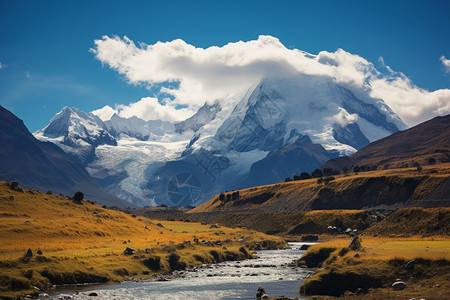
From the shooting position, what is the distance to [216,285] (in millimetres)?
61281

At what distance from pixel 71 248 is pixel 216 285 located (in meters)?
27.4

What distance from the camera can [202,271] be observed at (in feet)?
247

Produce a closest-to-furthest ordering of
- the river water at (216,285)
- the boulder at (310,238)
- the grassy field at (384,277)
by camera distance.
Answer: the grassy field at (384,277)
the river water at (216,285)
the boulder at (310,238)

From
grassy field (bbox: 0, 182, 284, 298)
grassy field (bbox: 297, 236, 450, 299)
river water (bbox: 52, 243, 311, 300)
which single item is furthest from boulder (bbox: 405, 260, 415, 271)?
grassy field (bbox: 0, 182, 284, 298)

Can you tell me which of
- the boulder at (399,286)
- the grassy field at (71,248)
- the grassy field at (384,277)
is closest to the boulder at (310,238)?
the grassy field at (71,248)

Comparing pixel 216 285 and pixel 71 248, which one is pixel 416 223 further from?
pixel 71 248

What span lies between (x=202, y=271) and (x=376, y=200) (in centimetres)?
12783

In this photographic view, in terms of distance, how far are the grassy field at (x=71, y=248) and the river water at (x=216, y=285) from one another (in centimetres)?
428

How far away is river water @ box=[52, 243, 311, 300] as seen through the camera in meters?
53.2

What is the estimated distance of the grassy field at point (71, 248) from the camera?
56.9 meters

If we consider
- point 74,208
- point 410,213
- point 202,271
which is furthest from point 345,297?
point 74,208

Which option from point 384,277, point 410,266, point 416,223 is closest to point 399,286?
point 384,277

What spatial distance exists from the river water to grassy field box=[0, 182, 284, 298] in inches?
168

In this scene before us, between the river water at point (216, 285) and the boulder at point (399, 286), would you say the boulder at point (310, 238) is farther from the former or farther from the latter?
the boulder at point (399, 286)
